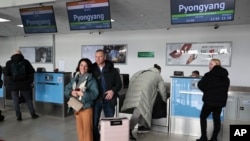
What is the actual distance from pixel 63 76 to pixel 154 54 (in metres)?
3.47

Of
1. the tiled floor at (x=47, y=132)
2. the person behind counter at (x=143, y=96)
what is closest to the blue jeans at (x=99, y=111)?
the person behind counter at (x=143, y=96)

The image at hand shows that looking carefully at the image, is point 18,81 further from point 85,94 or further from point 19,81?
point 85,94

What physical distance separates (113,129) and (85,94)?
0.57 metres

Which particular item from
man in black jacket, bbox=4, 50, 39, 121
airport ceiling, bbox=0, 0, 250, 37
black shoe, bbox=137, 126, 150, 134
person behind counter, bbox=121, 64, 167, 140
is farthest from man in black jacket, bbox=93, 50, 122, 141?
man in black jacket, bbox=4, 50, 39, 121

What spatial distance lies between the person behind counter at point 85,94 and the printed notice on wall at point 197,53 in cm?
479

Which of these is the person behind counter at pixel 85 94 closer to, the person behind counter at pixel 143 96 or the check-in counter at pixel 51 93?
the person behind counter at pixel 143 96

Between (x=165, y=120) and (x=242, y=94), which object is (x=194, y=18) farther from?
(x=242, y=94)

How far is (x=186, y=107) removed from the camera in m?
4.17

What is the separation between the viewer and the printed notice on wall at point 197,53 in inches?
265

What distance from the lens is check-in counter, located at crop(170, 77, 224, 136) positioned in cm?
409

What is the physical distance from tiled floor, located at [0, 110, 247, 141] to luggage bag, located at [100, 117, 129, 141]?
36.0 inches

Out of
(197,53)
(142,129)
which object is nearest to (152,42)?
(197,53)

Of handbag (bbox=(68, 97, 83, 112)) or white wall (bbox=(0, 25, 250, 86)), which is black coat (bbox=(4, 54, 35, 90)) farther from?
white wall (bbox=(0, 25, 250, 86))

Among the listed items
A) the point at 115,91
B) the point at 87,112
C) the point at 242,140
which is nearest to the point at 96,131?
the point at 87,112
